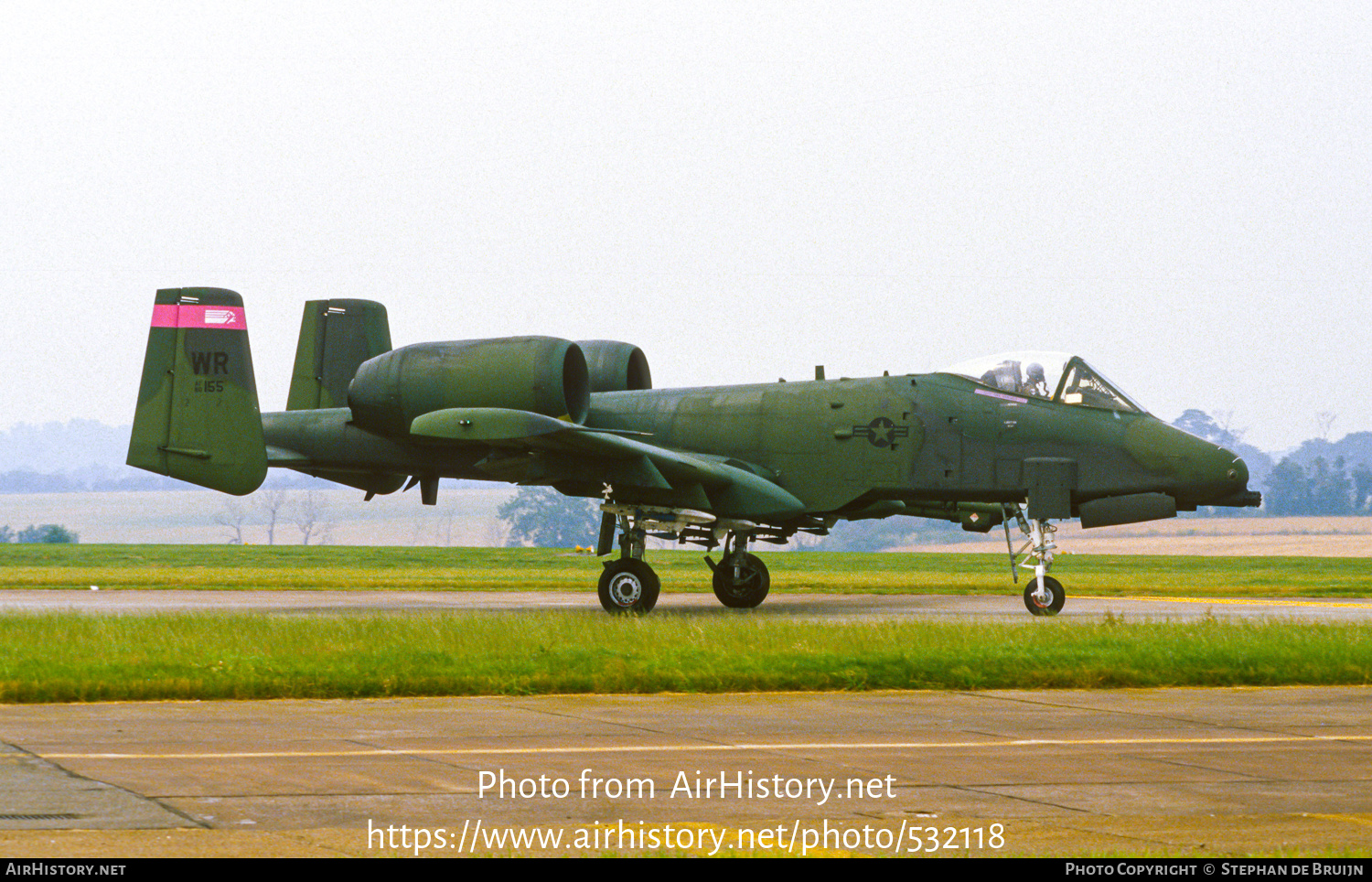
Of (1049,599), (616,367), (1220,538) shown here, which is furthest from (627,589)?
(1220,538)

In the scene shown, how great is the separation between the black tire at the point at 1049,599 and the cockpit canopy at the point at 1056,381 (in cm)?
273

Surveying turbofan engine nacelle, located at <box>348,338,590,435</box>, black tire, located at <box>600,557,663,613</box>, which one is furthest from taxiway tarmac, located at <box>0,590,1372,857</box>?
turbofan engine nacelle, located at <box>348,338,590,435</box>

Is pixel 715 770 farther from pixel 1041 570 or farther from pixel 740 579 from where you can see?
pixel 740 579

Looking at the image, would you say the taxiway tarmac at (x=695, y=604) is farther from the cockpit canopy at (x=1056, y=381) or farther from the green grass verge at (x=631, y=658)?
the green grass verge at (x=631, y=658)

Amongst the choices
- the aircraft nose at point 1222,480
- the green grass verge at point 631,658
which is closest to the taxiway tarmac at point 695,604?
the aircraft nose at point 1222,480

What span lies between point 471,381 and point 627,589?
3.88 metres

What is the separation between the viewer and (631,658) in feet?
51.2

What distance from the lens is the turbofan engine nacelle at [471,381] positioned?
77.7 feet

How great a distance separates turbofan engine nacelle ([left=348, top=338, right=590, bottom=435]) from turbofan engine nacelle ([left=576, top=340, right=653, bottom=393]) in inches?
107

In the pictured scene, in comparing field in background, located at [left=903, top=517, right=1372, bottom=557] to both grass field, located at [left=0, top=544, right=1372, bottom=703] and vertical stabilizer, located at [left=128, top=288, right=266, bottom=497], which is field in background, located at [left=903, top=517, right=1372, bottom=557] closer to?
vertical stabilizer, located at [left=128, top=288, right=266, bottom=497]

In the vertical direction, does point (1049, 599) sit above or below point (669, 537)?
below

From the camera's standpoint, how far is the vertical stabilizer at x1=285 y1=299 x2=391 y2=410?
2989 cm

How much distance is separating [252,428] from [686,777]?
16909 mm
